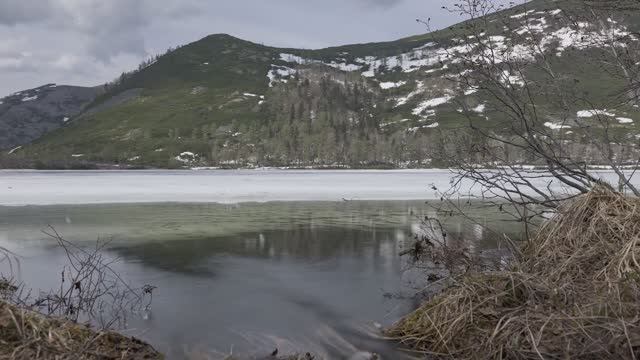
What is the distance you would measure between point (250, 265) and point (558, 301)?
925 cm

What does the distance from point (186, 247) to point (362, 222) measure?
8.74m

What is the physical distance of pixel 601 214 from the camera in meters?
8.23

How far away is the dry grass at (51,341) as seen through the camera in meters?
5.82

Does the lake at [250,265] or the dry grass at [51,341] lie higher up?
the dry grass at [51,341]

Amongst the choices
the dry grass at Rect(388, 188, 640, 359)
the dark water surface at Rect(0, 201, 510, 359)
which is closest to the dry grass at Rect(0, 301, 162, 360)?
the dark water surface at Rect(0, 201, 510, 359)

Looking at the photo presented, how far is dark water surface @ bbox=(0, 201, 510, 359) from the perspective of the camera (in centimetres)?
889

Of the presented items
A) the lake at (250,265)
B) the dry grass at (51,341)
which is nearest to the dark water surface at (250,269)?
the lake at (250,265)

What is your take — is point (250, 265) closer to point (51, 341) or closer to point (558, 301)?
point (51, 341)

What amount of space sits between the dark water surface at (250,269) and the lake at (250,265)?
0.03 meters

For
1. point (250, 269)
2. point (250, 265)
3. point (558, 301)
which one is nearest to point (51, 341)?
point (558, 301)

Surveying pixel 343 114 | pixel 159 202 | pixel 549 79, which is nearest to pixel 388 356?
pixel 549 79

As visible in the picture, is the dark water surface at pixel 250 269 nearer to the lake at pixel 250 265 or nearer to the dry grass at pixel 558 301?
the lake at pixel 250 265

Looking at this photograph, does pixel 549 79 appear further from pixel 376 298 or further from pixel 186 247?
pixel 186 247

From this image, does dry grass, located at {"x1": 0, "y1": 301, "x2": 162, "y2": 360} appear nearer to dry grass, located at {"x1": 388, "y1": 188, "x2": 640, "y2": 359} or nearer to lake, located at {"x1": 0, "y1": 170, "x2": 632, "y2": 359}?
lake, located at {"x1": 0, "y1": 170, "x2": 632, "y2": 359}
